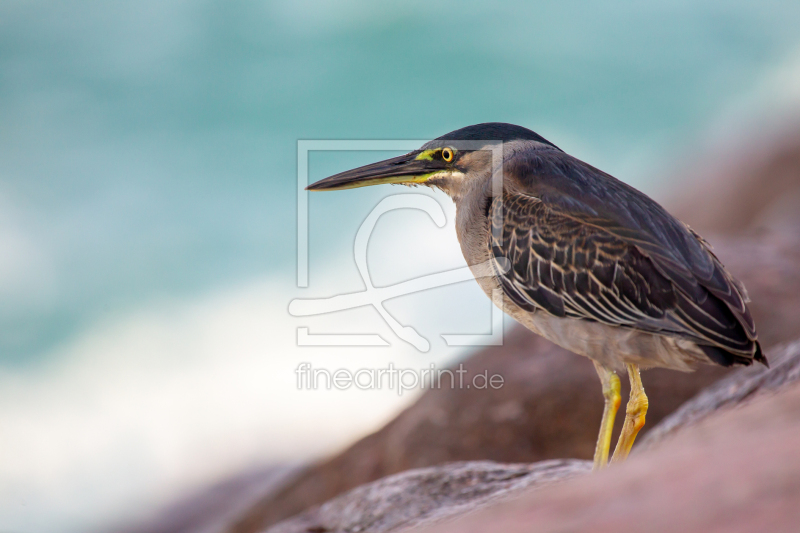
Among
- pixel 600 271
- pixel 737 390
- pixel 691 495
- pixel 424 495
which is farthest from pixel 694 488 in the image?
pixel 424 495

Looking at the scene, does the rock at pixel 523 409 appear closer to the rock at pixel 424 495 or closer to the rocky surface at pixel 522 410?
the rocky surface at pixel 522 410

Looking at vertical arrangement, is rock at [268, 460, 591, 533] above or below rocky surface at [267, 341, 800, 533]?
below

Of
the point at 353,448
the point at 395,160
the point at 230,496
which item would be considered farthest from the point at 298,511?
the point at 395,160

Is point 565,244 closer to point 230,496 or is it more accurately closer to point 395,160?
point 395,160

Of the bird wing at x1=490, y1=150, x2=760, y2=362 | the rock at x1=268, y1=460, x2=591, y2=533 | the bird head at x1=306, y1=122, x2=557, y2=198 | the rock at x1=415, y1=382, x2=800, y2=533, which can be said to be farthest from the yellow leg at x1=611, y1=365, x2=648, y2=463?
the rock at x1=415, y1=382, x2=800, y2=533

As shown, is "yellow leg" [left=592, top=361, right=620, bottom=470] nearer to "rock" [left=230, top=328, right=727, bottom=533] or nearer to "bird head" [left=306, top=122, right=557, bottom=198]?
"bird head" [left=306, top=122, right=557, bottom=198]

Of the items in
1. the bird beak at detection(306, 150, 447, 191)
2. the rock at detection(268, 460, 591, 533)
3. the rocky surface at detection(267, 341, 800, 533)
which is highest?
the bird beak at detection(306, 150, 447, 191)

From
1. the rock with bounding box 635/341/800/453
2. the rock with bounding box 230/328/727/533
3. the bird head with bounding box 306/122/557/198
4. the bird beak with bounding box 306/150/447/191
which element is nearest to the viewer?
the rock with bounding box 635/341/800/453
